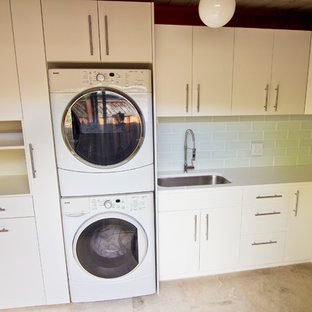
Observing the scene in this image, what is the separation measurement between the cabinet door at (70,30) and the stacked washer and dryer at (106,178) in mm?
112

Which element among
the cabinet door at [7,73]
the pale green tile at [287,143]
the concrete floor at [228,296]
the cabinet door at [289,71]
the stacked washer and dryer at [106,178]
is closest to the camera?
the cabinet door at [7,73]

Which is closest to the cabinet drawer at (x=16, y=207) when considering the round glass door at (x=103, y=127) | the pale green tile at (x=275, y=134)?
the round glass door at (x=103, y=127)

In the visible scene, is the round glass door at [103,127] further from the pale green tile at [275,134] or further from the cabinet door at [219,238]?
the pale green tile at [275,134]

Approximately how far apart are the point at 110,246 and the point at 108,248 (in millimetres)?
21

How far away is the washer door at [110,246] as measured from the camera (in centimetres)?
166

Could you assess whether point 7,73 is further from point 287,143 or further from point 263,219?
point 287,143

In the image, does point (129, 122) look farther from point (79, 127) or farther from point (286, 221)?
point (286, 221)

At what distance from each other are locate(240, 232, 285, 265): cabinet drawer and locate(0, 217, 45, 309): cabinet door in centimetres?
170

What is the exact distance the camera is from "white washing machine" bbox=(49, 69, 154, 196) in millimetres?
1484

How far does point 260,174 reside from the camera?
2193 millimetres

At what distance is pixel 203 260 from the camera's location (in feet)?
6.45

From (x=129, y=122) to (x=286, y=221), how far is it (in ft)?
5.42

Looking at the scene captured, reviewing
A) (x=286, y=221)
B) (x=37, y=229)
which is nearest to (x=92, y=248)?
(x=37, y=229)

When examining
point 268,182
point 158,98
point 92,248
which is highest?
point 158,98
